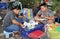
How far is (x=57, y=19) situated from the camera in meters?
4.99

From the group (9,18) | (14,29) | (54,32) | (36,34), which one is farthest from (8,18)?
(54,32)

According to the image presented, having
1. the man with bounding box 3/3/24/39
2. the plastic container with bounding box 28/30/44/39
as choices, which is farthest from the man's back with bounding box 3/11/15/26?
the plastic container with bounding box 28/30/44/39

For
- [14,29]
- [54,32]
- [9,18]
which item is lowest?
[14,29]

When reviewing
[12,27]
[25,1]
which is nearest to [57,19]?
[12,27]

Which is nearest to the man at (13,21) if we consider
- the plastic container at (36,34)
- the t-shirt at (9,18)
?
the t-shirt at (9,18)

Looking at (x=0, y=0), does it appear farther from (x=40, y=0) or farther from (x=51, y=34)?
(x=51, y=34)

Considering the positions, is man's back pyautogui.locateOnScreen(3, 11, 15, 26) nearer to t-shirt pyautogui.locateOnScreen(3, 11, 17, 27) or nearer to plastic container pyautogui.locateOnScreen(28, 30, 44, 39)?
t-shirt pyautogui.locateOnScreen(3, 11, 17, 27)

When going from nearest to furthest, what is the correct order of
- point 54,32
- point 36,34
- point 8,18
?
point 54,32 → point 36,34 → point 8,18

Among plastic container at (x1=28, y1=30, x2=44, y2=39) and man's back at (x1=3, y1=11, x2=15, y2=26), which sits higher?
man's back at (x1=3, y1=11, x2=15, y2=26)

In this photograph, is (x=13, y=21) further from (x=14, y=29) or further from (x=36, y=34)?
(x=36, y=34)

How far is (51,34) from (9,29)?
Result: 4.50ft

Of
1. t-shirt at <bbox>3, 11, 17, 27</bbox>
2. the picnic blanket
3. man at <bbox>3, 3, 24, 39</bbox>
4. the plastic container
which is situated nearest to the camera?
the picnic blanket

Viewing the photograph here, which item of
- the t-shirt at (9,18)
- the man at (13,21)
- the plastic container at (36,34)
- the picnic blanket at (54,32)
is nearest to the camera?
the picnic blanket at (54,32)

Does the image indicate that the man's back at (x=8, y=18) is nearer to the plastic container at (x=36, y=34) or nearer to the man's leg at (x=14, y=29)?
the man's leg at (x=14, y=29)
